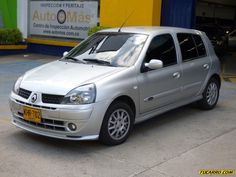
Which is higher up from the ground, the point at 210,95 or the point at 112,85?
the point at 112,85

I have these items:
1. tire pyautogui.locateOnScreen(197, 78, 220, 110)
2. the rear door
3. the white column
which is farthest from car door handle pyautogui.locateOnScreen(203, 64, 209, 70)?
the white column

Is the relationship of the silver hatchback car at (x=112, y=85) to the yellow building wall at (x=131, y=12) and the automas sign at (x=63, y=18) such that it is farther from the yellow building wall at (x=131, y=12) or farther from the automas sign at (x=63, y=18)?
the automas sign at (x=63, y=18)

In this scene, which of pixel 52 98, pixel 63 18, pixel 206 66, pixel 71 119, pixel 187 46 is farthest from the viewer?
pixel 63 18

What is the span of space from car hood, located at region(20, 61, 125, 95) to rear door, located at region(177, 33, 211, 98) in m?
1.53

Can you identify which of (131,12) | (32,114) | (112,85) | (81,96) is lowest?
(32,114)

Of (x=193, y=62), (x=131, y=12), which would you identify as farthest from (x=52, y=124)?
(x=131, y=12)

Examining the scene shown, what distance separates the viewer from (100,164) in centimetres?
496

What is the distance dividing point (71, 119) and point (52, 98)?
0.38 meters

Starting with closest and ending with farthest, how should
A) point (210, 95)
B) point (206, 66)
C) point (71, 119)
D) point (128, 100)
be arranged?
point (71, 119) → point (128, 100) → point (206, 66) → point (210, 95)

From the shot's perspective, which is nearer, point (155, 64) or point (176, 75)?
point (155, 64)

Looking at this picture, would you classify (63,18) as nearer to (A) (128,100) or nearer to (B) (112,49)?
(B) (112,49)

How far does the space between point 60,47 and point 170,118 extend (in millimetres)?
9802

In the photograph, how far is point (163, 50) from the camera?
6516mm

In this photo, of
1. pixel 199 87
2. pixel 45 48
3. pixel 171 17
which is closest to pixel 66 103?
pixel 199 87
